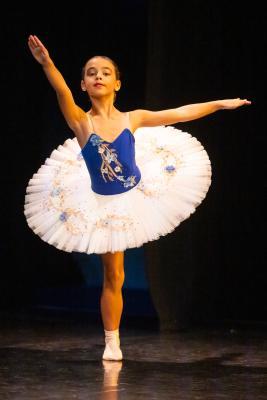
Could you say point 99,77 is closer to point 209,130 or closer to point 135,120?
point 135,120

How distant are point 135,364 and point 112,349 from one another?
134 millimetres

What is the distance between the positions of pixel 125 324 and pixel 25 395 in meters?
2.09

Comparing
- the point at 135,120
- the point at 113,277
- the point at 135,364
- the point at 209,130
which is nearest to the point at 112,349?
the point at 135,364

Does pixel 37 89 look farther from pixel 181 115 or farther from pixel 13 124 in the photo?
A: pixel 181 115

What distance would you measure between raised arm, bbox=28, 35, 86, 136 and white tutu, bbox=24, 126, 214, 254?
276 mm

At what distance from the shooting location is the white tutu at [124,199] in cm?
316

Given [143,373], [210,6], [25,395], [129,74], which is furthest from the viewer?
[129,74]

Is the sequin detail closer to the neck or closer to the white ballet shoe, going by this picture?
the neck

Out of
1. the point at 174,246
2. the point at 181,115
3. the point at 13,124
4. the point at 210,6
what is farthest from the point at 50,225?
the point at 13,124

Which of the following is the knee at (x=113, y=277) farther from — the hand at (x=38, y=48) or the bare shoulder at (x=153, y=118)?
the hand at (x=38, y=48)

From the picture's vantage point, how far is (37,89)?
5.53m

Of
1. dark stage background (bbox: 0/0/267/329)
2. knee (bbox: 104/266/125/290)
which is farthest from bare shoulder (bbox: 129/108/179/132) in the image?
dark stage background (bbox: 0/0/267/329)

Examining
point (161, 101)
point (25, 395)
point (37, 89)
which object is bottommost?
point (25, 395)

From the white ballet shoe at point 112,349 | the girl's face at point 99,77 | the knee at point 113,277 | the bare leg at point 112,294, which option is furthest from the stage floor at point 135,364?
the girl's face at point 99,77
